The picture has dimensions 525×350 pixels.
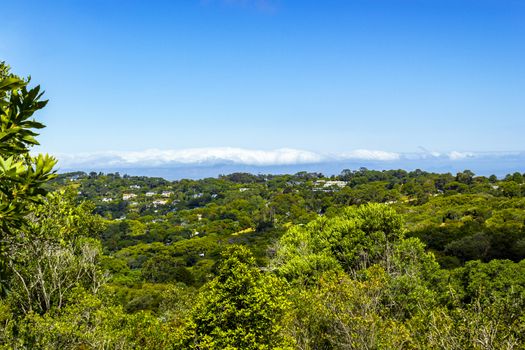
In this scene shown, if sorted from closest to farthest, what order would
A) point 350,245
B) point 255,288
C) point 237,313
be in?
point 237,313
point 255,288
point 350,245

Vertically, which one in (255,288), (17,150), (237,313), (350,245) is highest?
(17,150)

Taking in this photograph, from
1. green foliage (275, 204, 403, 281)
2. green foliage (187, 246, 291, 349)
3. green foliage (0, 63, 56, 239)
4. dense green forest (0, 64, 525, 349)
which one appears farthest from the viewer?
green foliage (275, 204, 403, 281)

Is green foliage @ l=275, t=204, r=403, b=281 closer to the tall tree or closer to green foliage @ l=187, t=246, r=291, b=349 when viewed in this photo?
green foliage @ l=187, t=246, r=291, b=349

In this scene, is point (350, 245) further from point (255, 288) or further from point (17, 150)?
point (17, 150)

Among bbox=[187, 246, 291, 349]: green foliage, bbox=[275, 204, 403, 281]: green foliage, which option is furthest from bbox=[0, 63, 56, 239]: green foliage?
bbox=[275, 204, 403, 281]: green foliage

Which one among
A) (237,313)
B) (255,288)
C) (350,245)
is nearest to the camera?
(237,313)

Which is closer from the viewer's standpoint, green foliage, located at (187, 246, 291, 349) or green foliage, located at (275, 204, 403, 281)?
green foliage, located at (187, 246, 291, 349)

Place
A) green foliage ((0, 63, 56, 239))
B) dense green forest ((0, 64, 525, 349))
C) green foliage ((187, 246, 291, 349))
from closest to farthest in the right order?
green foliage ((0, 63, 56, 239)), dense green forest ((0, 64, 525, 349)), green foliage ((187, 246, 291, 349))

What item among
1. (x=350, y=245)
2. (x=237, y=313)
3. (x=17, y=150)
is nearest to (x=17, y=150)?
(x=17, y=150)

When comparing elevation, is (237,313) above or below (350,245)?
above

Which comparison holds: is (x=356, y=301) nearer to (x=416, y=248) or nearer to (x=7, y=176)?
(x=7, y=176)

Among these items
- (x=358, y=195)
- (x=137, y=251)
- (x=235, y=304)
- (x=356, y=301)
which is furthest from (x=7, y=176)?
(x=358, y=195)

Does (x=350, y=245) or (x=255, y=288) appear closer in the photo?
(x=255, y=288)

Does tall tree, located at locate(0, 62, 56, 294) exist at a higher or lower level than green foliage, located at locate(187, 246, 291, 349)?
higher
